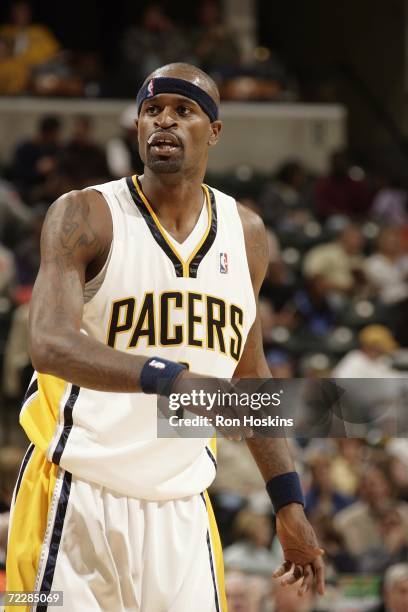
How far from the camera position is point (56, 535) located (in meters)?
3.42

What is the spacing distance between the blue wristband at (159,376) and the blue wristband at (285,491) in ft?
3.56

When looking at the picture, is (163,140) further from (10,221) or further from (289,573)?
(10,221)

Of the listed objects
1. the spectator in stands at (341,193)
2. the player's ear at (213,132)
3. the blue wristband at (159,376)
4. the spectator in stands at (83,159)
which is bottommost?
the blue wristband at (159,376)

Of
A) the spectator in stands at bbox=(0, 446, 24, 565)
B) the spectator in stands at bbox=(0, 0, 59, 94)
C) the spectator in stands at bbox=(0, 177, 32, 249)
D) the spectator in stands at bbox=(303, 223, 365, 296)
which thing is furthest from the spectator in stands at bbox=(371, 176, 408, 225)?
the spectator in stands at bbox=(0, 446, 24, 565)

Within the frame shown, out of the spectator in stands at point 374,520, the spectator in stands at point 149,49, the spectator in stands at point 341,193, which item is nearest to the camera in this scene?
the spectator in stands at point 374,520

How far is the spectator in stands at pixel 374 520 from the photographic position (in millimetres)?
7465

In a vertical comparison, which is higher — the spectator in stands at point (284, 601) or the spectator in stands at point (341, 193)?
the spectator in stands at point (341, 193)

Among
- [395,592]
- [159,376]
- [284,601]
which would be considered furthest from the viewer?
[395,592]

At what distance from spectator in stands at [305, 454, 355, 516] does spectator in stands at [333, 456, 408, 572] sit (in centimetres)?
11

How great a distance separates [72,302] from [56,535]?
2.43ft

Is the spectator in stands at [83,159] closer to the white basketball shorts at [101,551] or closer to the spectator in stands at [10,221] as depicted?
the spectator in stands at [10,221]

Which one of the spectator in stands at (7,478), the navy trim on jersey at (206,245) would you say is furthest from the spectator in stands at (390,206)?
the navy trim on jersey at (206,245)

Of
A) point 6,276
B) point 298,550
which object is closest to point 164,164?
point 298,550

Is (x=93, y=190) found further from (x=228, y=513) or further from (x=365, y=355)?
(x=365, y=355)
